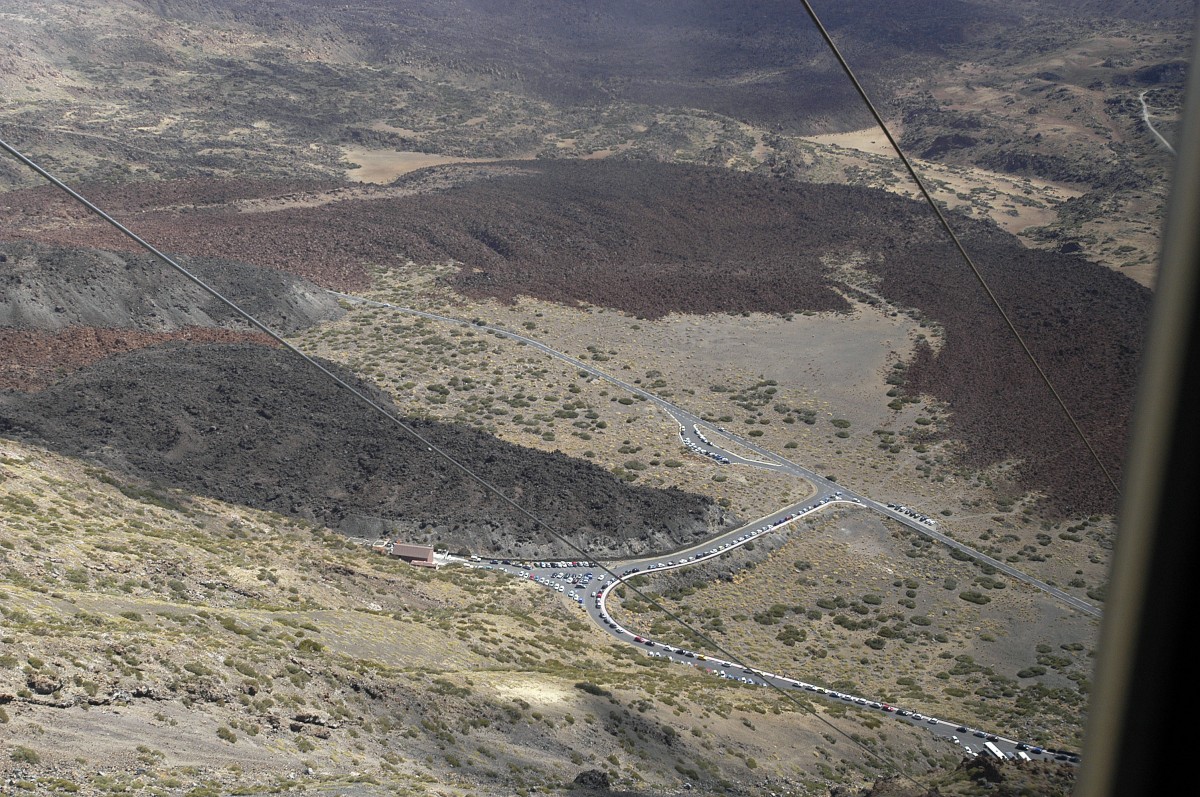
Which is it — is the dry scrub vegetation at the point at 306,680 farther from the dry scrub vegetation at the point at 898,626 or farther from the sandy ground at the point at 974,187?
the sandy ground at the point at 974,187

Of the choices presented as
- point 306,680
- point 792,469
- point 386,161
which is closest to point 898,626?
point 792,469

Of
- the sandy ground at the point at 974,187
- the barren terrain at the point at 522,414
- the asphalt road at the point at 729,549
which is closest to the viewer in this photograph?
the barren terrain at the point at 522,414

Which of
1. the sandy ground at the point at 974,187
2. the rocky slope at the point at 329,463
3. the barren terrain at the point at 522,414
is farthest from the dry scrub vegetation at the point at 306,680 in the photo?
the sandy ground at the point at 974,187

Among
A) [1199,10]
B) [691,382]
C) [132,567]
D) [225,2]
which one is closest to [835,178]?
[691,382]

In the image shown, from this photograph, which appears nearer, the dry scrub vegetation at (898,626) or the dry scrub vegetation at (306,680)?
the dry scrub vegetation at (306,680)

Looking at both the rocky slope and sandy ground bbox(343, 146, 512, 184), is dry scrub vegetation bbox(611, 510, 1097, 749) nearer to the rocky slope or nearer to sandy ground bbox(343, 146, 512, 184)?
the rocky slope

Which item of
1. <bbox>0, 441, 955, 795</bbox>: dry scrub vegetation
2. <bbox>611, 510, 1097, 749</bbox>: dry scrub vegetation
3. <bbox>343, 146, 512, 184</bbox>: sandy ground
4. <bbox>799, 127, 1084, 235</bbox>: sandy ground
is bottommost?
<bbox>611, 510, 1097, 749</bbox>: dry scrub vegetation

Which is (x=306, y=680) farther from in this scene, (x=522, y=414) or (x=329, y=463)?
(x=522, y=414)

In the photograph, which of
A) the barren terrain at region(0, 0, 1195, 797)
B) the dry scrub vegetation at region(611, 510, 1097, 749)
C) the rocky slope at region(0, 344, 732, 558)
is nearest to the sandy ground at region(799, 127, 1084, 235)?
the barren terrain at region(0, 0, 1195, 797)

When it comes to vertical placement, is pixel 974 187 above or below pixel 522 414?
above

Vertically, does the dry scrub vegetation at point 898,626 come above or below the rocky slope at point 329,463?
below

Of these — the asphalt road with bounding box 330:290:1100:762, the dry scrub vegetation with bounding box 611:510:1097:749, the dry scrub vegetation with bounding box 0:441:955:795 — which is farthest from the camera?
the dry scrub vegetation with bounding box 611:510:1097:749

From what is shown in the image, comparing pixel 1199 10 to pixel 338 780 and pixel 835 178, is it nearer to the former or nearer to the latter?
pixel 338 780
